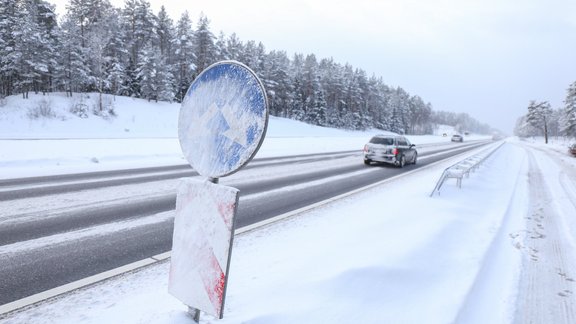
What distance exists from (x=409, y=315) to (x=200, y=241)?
1.93m

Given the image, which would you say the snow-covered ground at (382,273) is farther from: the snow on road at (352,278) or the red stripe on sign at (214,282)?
the red stripe on sign at (214,282)

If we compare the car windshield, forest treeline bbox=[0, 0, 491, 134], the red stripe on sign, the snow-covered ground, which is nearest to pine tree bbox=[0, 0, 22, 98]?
forest treeline bbox=[0, 0, 491, 134]

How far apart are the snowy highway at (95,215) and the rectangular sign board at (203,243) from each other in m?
1.87

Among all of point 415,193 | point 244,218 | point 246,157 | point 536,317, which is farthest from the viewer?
point 415,193

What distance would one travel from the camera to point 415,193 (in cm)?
873

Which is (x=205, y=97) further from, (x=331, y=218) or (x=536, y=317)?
(x=331, y=218)

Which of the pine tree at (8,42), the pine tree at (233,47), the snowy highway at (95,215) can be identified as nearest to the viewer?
the snowy highway at (95,215)

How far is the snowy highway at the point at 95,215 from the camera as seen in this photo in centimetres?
357

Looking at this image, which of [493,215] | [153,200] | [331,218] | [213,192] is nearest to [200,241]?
[213,192]

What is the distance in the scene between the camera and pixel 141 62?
49.0 meters

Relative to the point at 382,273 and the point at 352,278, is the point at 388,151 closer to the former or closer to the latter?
the point at 382,273

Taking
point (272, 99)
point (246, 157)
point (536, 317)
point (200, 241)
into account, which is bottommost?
point (536, 317)

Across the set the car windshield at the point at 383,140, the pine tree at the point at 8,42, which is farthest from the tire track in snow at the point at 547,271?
the pine tree at the point at 8,42

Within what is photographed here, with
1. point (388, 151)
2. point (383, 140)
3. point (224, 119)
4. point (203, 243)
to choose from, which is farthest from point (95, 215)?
point (383, 140)
